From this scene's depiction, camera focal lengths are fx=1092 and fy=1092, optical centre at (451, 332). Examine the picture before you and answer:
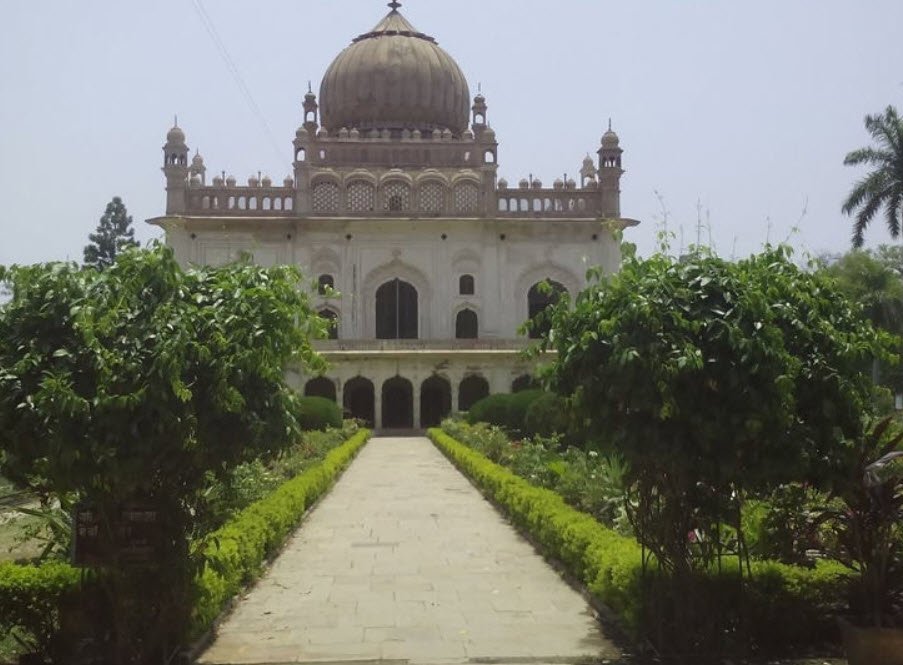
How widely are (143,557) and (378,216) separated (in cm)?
2370

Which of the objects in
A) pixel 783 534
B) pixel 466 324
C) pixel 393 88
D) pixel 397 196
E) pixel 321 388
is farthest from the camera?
pixel 393 88

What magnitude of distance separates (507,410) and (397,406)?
8.72m

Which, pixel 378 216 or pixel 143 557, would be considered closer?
pixel 143 557

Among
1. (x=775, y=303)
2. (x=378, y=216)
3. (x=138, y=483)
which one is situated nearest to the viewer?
(x=138, y=483)

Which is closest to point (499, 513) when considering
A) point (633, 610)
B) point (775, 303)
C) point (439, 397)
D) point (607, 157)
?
point (633, 610)

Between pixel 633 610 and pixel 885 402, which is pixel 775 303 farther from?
pixel 885 402

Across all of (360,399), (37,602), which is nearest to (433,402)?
(360,399)

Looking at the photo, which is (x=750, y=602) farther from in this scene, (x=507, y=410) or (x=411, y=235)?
(x=411, y=235)

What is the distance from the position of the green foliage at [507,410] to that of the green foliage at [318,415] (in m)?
Answer: 2.85

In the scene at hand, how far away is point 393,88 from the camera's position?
1176 inches

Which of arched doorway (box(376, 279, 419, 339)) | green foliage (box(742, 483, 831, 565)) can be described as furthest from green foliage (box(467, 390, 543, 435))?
green foliage (box(742, 483, 831, 565))

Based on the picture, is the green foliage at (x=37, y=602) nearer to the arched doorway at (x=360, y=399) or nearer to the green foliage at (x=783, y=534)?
the green foliage at (x=783, y=534)

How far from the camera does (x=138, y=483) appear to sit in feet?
15.5

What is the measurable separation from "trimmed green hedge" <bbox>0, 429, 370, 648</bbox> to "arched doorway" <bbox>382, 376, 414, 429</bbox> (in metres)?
18.8
